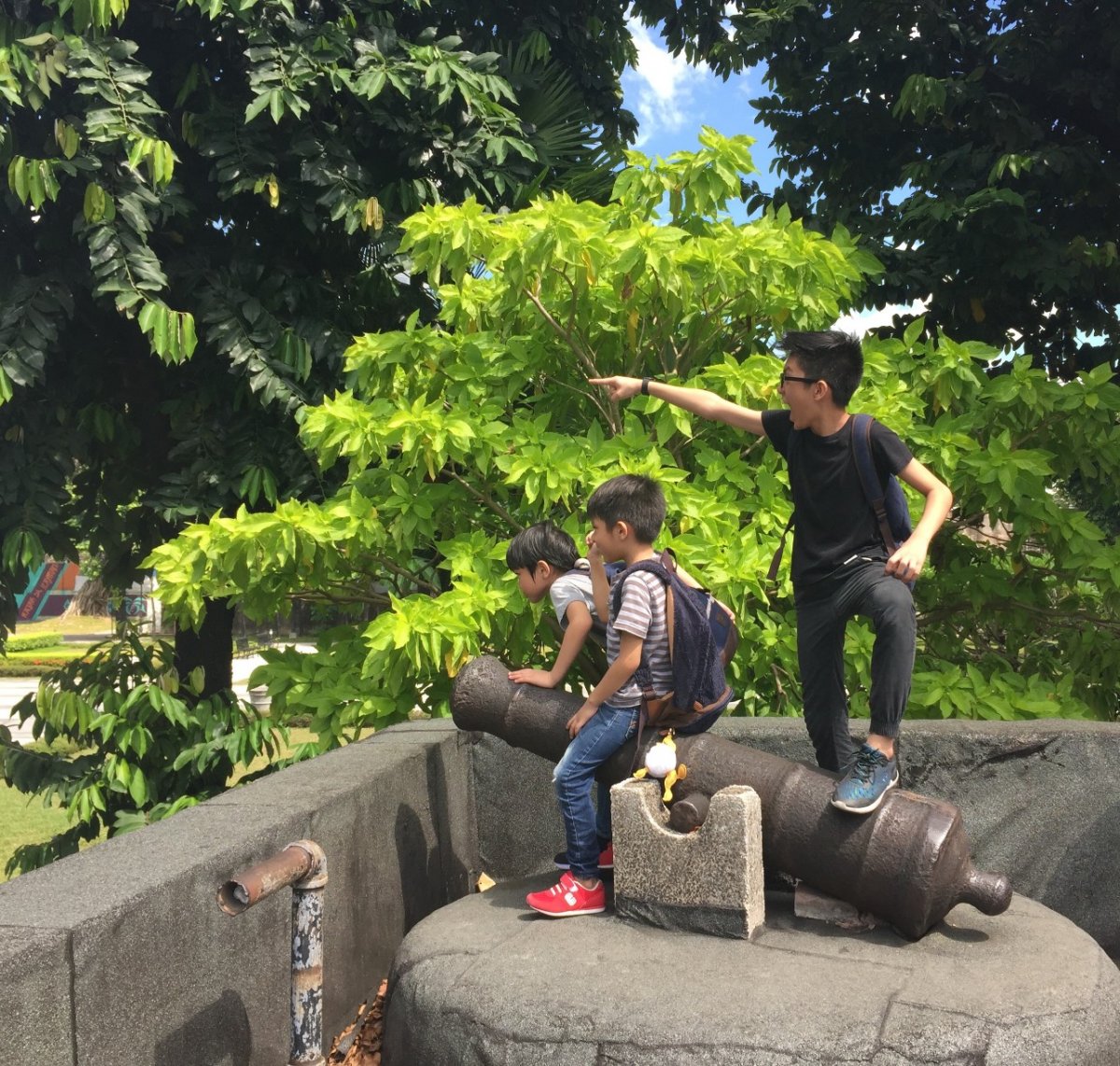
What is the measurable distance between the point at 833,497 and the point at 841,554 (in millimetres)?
172

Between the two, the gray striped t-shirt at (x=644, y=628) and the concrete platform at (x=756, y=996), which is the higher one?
the gray striped t-shirt at (x=644, y=628)

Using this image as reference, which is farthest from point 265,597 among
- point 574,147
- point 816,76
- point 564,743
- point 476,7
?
point 816,76

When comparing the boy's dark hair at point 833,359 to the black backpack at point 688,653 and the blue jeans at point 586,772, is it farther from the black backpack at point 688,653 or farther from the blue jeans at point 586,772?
the blue jeans at point 586,772

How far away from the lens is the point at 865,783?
3.35 meters

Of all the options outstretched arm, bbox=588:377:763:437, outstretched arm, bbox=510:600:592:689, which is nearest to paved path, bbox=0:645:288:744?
outstretched arm, bbox=510:600:592:689

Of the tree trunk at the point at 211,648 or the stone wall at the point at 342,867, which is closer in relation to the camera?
the stone wall at the point at 342,867

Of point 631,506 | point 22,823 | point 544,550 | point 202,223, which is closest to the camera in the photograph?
point 631,506

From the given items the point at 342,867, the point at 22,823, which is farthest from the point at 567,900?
the point at 22,823

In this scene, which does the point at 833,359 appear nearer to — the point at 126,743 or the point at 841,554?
the point at 841,554

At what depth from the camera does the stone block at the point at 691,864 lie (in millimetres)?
3359

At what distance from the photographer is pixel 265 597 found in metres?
5.94

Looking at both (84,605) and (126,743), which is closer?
(126,743)

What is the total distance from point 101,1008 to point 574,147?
26.4 ft

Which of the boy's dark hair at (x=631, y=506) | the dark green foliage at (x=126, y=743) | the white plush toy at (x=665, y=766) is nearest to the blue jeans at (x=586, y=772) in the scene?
the white plush toy at (x=665, y=766)
